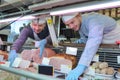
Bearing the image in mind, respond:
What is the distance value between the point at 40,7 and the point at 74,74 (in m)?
0.67

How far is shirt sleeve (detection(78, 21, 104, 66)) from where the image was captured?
65.7 inches

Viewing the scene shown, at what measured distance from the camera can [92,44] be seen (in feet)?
5.53

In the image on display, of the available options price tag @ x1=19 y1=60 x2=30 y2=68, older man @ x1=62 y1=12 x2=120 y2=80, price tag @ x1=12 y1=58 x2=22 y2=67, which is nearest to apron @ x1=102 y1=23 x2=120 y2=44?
older man @ x1=62 y1=12 x2=120 y2=80

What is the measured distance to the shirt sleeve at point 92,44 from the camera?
1.67m

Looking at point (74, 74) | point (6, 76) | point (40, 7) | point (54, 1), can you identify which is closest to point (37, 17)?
point (40, 7)

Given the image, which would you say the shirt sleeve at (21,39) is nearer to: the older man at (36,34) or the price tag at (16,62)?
the older man at (36,34)

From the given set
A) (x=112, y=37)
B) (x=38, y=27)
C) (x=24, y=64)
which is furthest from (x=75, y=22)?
(x=24, y=64)

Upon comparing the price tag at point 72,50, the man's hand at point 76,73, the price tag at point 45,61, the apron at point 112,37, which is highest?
the apron at point 112,37

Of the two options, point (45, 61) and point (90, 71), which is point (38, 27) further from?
point (90, 71)

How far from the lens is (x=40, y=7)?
1.89m

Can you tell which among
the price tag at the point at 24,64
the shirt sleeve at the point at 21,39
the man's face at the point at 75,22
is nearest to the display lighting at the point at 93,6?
the man's face at the point at 75,22

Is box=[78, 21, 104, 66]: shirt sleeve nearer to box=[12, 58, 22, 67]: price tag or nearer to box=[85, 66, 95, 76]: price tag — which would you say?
box=[85, 66, 95, 76]: price tag

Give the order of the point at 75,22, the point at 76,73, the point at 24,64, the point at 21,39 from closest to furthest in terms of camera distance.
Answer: the point at 76,73, the point at 75,22, the point at 24,64, the point at 21,39

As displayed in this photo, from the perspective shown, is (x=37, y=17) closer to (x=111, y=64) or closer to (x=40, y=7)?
(x=40, y=7)
